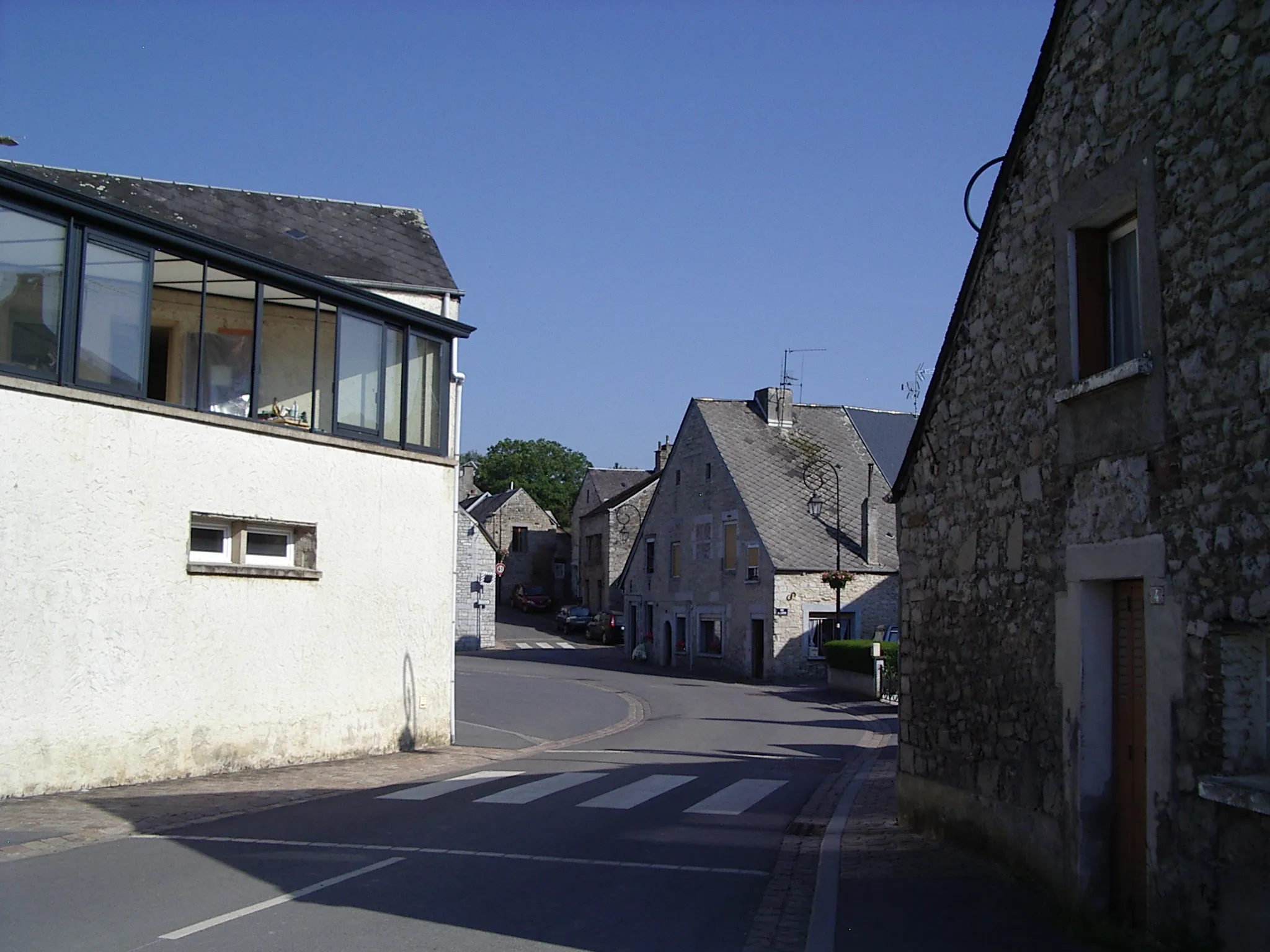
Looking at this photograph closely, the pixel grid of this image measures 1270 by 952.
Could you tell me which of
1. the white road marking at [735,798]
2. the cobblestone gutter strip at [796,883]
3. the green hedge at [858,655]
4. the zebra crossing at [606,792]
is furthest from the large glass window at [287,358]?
the green hedge at [858,655]

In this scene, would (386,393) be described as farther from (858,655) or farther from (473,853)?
(858,655)

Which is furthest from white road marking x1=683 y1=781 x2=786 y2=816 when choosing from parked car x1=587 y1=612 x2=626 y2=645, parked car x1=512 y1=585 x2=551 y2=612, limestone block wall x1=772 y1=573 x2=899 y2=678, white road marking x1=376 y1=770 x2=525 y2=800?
parked car x1=512 y1=585 x2=551 y2=612

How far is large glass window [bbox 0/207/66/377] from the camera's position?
11.6 meters

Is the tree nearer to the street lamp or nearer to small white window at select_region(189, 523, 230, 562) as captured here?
the street lamp

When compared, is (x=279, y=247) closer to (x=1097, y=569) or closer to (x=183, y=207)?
(x=183, y=207)

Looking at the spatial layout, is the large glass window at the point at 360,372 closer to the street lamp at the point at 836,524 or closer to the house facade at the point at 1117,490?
the house facade at the point at 1117,490

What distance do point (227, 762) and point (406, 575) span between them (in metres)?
3.73

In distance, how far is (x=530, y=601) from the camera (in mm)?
71875

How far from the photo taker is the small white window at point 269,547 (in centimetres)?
1443

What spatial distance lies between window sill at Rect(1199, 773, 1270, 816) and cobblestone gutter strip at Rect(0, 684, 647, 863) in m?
8.16

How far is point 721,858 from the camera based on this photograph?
9.27 metres

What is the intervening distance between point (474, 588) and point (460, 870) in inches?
1794

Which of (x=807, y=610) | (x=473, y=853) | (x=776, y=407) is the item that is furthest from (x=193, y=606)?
(x=776, y=407)

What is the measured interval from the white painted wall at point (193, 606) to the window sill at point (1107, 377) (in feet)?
31.7
